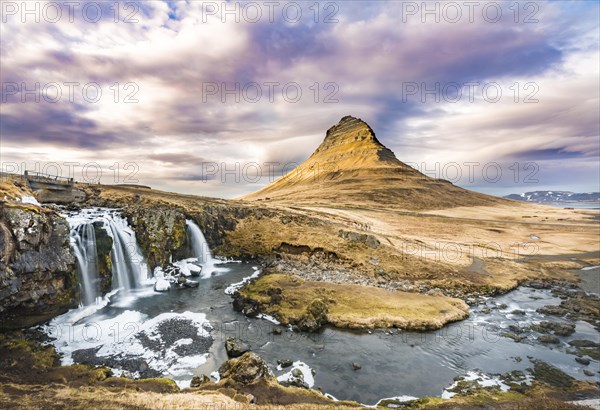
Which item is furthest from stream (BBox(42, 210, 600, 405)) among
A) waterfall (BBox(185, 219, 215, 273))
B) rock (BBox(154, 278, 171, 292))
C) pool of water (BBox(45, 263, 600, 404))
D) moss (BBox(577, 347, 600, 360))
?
waterfall (BBox(185, 219, 215, 273))

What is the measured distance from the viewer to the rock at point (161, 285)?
41781 mm

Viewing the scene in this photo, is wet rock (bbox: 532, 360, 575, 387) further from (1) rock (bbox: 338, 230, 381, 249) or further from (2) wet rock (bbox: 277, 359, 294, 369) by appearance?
(1) rock (bbox: 338, 230, 381, 249)

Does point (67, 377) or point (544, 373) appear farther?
point (544, 373)

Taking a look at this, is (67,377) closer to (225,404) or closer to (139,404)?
(139,404)

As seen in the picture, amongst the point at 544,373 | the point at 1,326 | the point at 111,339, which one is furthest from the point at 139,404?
the point at 544,373

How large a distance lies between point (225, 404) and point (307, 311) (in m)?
16.2

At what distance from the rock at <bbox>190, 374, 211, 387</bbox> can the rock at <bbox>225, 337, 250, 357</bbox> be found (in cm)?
410

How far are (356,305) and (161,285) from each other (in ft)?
83.5

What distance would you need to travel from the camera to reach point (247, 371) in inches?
858

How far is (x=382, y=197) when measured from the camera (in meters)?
199

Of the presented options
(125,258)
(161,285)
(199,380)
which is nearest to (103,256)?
(125,258)

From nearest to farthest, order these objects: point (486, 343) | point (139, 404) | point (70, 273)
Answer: point (139, 404)
point (486, 343)
point (70, 273)

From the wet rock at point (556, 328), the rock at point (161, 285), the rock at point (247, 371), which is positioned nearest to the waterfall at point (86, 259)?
the rock at point (161, 285)

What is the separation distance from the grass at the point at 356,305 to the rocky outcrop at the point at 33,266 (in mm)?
18824
